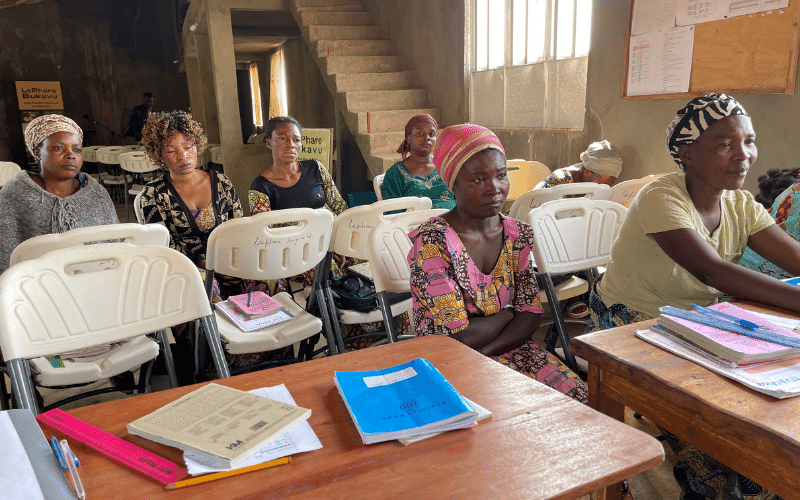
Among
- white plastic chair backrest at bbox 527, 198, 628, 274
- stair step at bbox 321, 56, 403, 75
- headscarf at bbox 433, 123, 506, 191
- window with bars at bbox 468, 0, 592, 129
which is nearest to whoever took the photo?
headscarf at bbox 433, 123, 506, 191

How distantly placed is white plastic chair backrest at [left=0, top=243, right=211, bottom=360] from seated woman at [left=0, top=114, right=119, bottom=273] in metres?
1.43

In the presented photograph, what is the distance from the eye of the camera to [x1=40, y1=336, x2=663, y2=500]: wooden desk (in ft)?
2.63

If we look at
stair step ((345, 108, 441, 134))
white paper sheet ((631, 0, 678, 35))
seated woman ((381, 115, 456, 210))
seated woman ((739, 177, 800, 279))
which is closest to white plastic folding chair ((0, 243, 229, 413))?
seated woman ((739, 177, 800, 279))

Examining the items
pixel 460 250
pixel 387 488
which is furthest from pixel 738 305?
pixel 387 488

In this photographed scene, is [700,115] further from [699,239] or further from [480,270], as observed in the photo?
[480,270]

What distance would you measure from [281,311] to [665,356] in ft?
5.73

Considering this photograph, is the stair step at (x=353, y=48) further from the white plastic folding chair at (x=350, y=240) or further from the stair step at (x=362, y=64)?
the white plastic folding chair at (x=350, y=240)

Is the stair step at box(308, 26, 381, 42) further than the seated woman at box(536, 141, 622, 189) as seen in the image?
Yes

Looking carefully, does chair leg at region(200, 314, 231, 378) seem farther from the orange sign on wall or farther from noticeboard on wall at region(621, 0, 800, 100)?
the orange sign on wall

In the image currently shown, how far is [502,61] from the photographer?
5.98 meters

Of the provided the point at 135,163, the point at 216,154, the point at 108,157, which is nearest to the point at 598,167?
the point at 135,163

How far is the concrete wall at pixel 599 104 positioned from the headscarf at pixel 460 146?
2552mm

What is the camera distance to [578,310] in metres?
3.54

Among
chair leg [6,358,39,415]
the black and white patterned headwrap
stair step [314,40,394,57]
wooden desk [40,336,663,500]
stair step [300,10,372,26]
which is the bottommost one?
chair leg [6,358,39,415]
